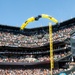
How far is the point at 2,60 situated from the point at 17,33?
12.9 metres

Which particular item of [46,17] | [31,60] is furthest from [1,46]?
[46,17]

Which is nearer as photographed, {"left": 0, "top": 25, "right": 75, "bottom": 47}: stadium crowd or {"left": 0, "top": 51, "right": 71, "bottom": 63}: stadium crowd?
{"left": 0, "top": 51, "right": 71, "bottom": 63}: stadium crowd

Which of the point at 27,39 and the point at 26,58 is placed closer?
the point at 26,58

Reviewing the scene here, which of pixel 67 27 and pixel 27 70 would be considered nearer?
pixel 27 70

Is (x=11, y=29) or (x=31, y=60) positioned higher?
(x=11, y=29)

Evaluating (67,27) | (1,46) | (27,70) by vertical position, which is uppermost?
(67,27)

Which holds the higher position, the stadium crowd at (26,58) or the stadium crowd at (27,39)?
the stadium crowd at (27,39)

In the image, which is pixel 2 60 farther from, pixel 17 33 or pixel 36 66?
pixel 17 33

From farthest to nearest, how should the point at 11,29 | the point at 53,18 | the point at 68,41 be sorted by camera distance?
the point at 11,29 → the point at 53,18 → the point at 68,41

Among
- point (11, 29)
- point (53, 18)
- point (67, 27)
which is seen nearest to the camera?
point (53, 18)

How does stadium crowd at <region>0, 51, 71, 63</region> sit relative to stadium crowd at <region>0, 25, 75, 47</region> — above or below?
below

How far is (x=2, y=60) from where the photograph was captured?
54.0 metres

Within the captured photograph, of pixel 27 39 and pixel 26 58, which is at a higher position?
pixel 27 39

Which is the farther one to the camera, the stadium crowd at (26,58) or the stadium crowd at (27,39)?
the stadium crowd at (27,39)
